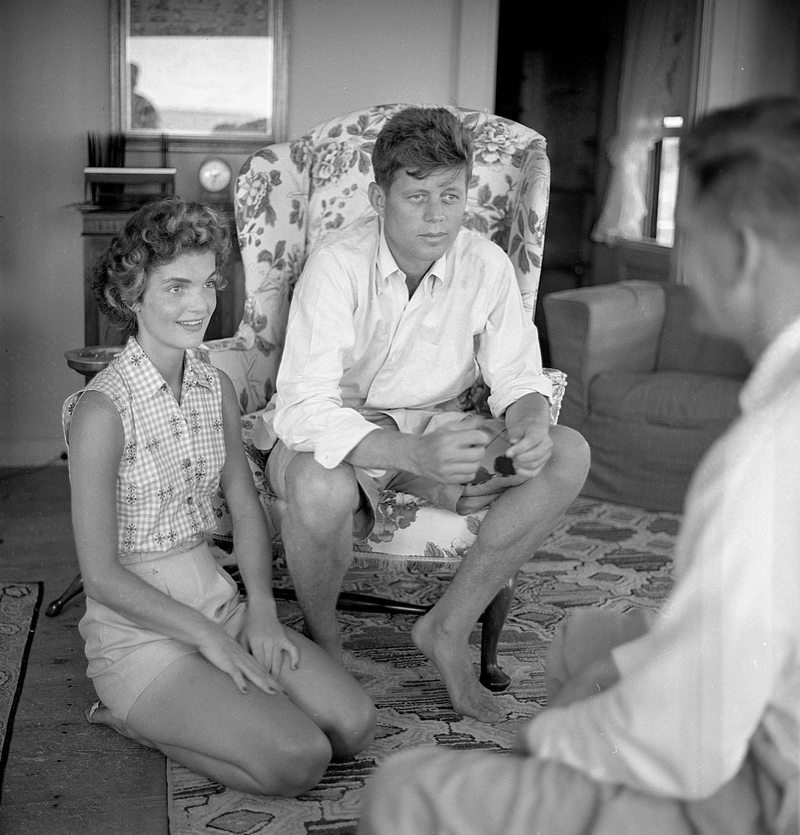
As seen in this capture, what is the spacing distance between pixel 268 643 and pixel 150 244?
55cm

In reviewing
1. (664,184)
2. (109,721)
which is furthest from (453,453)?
(664,184)

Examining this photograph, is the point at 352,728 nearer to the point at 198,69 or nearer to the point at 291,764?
the point at 291,764

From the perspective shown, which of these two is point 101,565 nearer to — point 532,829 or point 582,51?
point 532,829

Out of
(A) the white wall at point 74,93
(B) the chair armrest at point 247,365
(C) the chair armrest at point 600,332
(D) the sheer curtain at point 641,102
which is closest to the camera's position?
(D) the sheer curtain at point 641,102

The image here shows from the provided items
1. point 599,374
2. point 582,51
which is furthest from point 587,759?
point 582,51

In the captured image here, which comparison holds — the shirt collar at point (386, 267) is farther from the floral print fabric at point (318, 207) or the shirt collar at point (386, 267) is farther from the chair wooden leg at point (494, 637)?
the chair wooden leg at point (494, 637)

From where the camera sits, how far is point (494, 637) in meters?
1.65

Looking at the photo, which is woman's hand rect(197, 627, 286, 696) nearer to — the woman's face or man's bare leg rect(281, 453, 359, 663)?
man's bare leg rect(281, 453, 359, 663)

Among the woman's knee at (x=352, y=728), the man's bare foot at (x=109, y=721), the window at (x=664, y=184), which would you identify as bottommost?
the man's bare foot at (x=109, y=721)

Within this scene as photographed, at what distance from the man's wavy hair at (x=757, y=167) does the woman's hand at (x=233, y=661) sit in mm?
989

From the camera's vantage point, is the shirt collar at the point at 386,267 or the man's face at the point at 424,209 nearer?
the man's face at the point at 424,209

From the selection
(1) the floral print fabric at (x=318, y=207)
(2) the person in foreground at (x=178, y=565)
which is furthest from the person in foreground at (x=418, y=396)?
(1) the floral print fabric at (x=318, y=207)

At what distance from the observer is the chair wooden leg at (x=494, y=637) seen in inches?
64.7

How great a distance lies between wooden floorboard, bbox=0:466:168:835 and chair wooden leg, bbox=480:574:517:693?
527 mm
